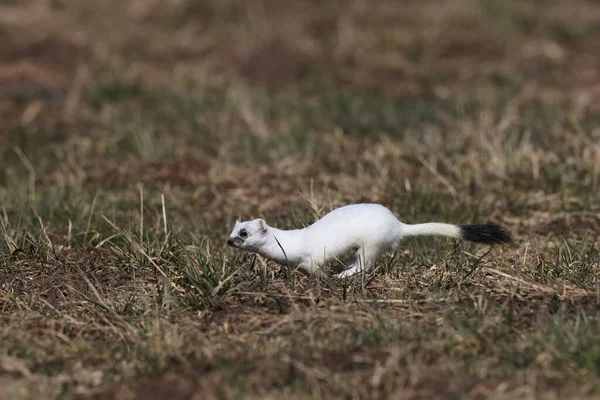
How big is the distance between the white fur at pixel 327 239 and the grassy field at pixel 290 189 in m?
0.09

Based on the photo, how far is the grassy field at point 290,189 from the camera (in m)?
3.58

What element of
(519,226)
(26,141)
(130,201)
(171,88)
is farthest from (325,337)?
(171,88)

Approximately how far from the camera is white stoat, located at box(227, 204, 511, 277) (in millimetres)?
4371

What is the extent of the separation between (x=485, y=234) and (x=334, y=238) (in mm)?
643

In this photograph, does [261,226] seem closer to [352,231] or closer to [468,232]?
[352,231]

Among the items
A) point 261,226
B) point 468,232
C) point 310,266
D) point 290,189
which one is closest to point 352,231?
point 310,266

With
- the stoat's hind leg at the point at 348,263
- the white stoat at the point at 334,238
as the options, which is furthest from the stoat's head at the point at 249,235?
the stoat's hind leg at the point at 348,263

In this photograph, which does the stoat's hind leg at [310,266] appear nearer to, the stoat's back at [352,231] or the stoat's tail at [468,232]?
the stoat's back at [352,231]

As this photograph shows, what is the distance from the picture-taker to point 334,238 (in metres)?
4.39

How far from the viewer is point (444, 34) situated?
36.1 ft

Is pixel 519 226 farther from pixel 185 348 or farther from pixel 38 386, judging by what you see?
pixel 38 386

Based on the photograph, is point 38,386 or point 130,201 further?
point 130,201

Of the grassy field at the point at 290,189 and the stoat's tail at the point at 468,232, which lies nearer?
the grassy field at the point at 290,189

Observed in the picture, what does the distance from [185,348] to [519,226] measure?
9.07 ft
